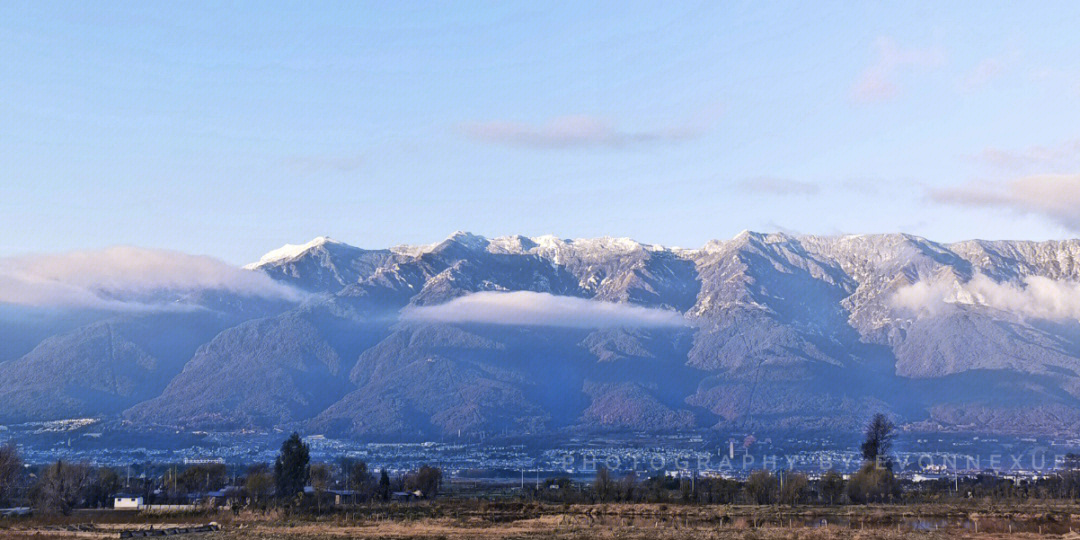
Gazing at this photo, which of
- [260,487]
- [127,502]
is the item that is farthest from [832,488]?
[127,502]

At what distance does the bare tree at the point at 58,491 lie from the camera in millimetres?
103250

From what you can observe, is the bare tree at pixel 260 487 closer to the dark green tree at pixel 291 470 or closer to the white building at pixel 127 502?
the dark green tree at pixel 291 470

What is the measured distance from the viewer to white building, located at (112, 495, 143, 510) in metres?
115

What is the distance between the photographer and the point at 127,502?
11894cm

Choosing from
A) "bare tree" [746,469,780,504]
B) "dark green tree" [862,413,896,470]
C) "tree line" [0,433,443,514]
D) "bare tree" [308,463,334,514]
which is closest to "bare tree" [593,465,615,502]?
"bare tree" [746,469,780,504]

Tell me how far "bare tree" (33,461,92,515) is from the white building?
2998 millimetres

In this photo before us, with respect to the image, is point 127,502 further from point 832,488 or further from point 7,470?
point 832,488

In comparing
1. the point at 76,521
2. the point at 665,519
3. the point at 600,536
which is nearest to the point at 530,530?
the point at 600,536

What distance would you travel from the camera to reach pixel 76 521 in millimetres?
93688

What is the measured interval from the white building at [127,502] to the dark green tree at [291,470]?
12006mm

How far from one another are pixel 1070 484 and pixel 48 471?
9948 centimetres

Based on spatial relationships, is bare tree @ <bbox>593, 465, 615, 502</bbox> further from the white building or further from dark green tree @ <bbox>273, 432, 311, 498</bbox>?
the white building

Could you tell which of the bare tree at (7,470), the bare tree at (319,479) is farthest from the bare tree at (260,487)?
the bare tree at (7,470)

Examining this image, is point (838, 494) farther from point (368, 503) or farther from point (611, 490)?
point (368, 503)
